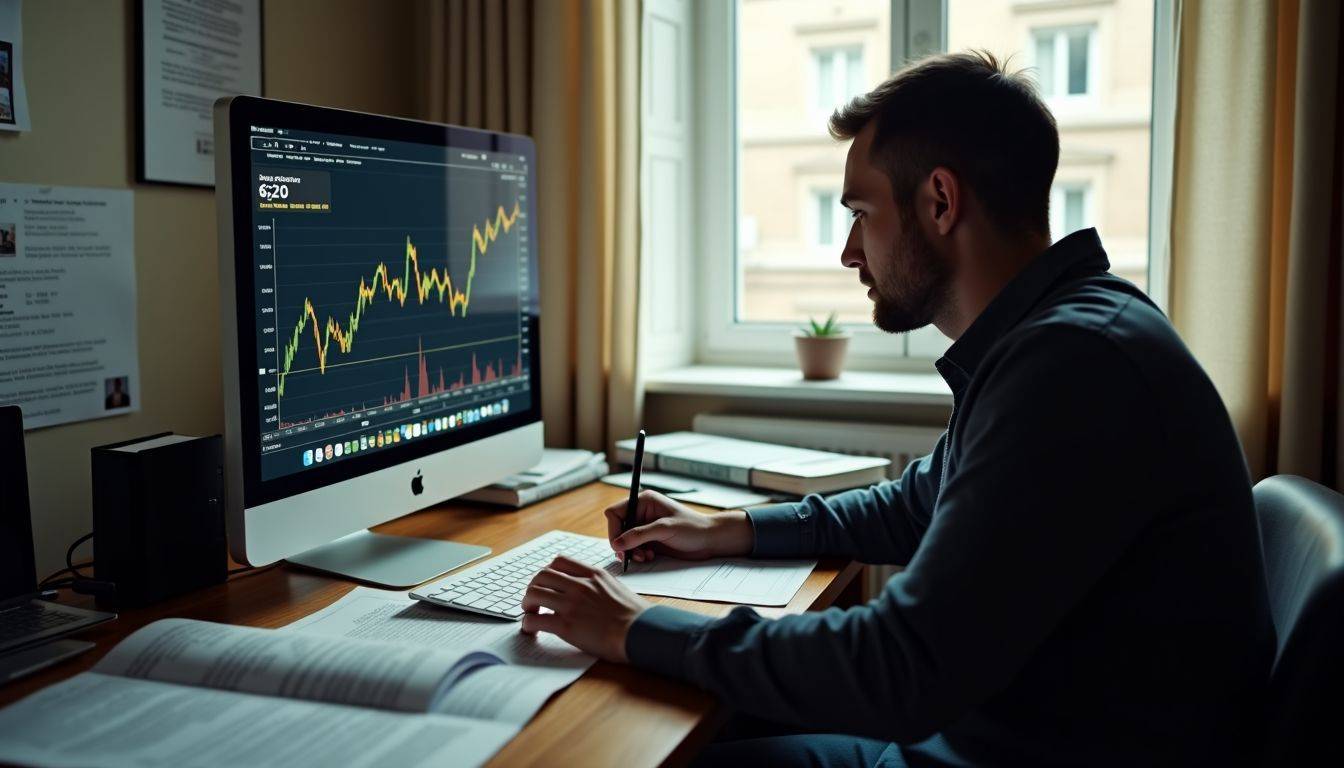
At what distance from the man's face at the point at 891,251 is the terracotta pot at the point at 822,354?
0.91 meters

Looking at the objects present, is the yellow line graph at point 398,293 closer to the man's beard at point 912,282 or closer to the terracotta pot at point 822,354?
the man's beard at point 912,282

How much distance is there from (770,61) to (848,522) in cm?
140

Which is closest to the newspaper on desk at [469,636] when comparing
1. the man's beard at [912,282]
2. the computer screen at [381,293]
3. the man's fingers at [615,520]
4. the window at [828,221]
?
the computer screen at [381,293]

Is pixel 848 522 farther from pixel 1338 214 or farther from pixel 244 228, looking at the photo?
pixel 1338 214

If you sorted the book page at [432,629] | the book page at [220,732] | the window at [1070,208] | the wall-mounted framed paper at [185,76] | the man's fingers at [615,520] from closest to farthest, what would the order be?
the book page at [220,732] < the book page at [432,629] < the man's fingers at [615,520] < the wall-mounted framed paper at [185,76] < the window at [1070,208]

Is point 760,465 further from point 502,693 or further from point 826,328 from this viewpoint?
point 502,693

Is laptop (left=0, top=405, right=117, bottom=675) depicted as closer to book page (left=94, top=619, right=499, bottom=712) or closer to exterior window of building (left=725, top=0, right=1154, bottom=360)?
book page (left=94, top=619, right=499, bottom=712)

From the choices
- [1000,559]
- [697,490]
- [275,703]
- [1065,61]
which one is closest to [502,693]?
[275,703]

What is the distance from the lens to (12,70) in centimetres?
139

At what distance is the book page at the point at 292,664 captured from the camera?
2.93 ft

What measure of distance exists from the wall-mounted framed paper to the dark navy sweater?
1175mm

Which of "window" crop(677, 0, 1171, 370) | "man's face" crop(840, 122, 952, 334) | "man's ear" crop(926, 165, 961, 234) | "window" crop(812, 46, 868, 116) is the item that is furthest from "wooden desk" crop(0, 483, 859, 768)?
"window" crop(812, 46, 868, 116)

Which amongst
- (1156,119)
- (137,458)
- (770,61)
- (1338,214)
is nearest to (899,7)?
(770,61)

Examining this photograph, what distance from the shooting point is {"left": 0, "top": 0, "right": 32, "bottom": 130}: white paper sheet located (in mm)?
1375
